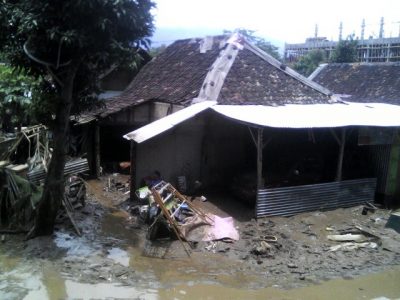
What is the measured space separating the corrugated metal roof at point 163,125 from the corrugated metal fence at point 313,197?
8.88 feet

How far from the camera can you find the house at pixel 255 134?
1076 centimetres

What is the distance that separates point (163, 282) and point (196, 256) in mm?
1254

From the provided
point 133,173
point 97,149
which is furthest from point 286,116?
point 97,149

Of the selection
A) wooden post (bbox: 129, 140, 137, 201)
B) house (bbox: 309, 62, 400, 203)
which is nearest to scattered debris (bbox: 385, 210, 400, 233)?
house (bbox: 309, 62, 400, 203)

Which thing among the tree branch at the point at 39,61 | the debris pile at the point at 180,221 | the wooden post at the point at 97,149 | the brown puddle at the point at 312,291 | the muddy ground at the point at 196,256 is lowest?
the brown puddle at the point at 312,291

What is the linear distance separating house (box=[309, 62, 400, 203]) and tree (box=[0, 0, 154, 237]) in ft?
23.5

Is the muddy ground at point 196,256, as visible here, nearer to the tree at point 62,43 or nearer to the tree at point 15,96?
the tree at point 62,43

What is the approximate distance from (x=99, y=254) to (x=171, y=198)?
7.31ft

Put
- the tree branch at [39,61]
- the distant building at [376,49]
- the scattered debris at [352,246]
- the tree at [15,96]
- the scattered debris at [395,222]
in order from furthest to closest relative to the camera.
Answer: the distant building at [376,49] < the tree at [15,96] < the scattered debris at [395,222] < the scattered debris at [352,246] < the tree branch at [39,61]

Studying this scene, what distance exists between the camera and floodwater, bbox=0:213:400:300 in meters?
6.80

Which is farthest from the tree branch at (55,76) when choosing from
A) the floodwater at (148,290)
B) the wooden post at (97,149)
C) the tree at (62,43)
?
the wooden post at (97,149)

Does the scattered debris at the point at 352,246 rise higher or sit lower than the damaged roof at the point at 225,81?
lower

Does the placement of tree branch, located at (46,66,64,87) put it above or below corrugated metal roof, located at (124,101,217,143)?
above

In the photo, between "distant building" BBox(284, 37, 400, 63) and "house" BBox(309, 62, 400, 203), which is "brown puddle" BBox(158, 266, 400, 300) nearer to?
"house" BBox(309, 62, 400, 203)
